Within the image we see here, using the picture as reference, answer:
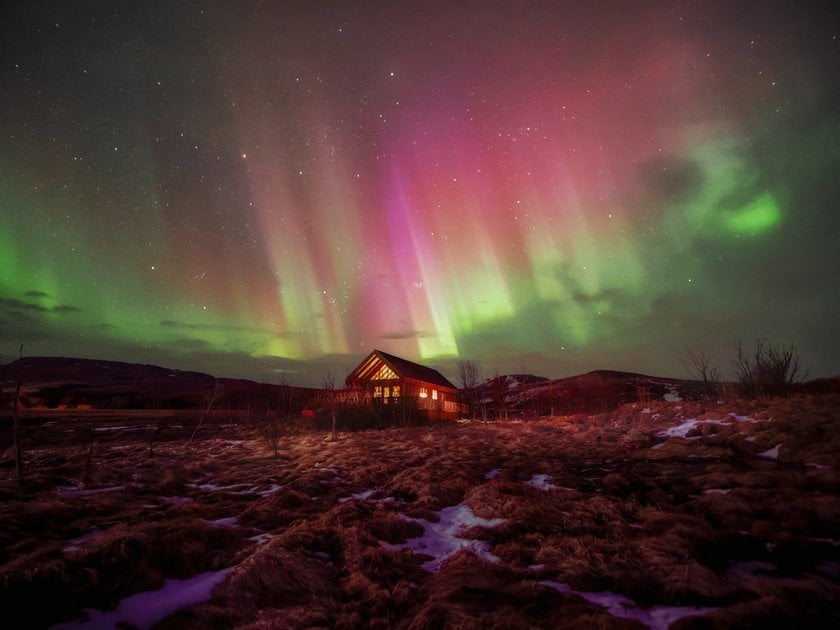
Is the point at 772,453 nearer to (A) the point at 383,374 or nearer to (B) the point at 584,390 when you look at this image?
(A) the point at 383,374

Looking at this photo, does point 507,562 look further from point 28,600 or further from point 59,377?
point 59,377

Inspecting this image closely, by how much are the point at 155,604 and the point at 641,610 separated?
6.09m

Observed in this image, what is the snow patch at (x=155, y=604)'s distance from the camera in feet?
14.6

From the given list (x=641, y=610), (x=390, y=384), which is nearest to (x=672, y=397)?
(x=390, y=384)

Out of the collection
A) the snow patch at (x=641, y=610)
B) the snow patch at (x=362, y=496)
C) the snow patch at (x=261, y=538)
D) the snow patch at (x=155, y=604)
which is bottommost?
the snow patch at (x=362, y=496)

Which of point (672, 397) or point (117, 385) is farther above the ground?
point (117, 385)

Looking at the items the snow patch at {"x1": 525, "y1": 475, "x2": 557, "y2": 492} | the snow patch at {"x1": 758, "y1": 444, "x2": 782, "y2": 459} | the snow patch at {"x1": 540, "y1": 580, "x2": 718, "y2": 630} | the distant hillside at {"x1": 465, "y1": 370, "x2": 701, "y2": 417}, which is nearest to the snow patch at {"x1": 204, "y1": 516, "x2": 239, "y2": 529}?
the snow patch at {"x1": 540, "y1": 580, "x2": 718, "y2": 630}

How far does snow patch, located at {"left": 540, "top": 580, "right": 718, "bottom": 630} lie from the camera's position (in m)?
4.27

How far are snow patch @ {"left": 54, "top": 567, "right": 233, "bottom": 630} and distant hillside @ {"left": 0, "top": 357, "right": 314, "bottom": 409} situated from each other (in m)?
55.1

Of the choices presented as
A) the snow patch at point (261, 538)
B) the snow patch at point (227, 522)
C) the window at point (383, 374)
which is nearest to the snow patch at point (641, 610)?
the snow patch at point (261, 538)

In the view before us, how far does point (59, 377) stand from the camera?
3787 inches

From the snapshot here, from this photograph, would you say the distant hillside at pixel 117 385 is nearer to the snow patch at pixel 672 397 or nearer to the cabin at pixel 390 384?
the cabin at pixel 390 384

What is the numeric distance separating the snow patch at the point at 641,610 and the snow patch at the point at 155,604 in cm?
489

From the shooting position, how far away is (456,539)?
23.7 ft
